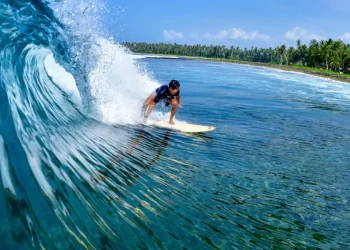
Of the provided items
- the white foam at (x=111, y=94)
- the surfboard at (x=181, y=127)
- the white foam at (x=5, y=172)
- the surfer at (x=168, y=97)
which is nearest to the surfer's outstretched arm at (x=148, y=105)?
the surfer at (x=168, y=97)

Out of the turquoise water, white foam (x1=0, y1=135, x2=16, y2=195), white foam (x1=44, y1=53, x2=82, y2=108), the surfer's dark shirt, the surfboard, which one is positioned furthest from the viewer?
the surfer's dark shirt

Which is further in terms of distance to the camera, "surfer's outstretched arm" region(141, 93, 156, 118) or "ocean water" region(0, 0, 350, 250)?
"surfer's outstretched arm" region(141, 93, 156, 118)

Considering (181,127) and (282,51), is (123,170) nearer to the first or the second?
(181,127)

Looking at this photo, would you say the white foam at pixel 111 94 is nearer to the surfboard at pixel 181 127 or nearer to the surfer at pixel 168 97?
the surfer at pixel 168 97

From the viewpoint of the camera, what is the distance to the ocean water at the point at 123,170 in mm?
4375

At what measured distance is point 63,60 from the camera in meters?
11.2

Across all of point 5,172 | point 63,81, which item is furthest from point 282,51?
point 5,172

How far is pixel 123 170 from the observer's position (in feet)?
21.6

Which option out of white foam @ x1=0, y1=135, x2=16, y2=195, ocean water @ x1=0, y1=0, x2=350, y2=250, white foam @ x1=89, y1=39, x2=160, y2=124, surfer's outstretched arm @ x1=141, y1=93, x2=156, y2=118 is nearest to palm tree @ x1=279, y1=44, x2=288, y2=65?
white foam @ x1=89, y1=39, x2=160, y2=124

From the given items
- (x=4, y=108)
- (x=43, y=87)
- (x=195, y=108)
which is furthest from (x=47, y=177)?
(x=195, y=108)

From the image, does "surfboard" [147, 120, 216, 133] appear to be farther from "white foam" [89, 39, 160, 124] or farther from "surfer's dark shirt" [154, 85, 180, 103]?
"surfer's dark shirt" [154, 85, 180, 103]

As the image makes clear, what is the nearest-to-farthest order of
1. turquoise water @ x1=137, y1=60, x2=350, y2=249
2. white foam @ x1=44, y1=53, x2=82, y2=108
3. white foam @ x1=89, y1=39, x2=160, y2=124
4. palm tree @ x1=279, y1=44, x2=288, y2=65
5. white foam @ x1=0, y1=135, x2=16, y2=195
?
white foam @ x1=0, y1=135, x2=16, y2=195 < turquoise water @ x1=137, y1=60, x2=350, y2=249 < white foam @ x1=89, y1=39, x2=160, y2=124 < white foam @ x1=44, y1=53, x2=82, y2=108 < palm tree @ x1=279, y1=44, x2=288, y2=65

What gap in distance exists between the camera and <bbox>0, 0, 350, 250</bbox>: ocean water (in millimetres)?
4375

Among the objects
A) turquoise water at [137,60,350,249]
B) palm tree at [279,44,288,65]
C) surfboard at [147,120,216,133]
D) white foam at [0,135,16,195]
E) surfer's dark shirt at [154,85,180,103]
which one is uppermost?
palm tree at [279,44,288,65]
